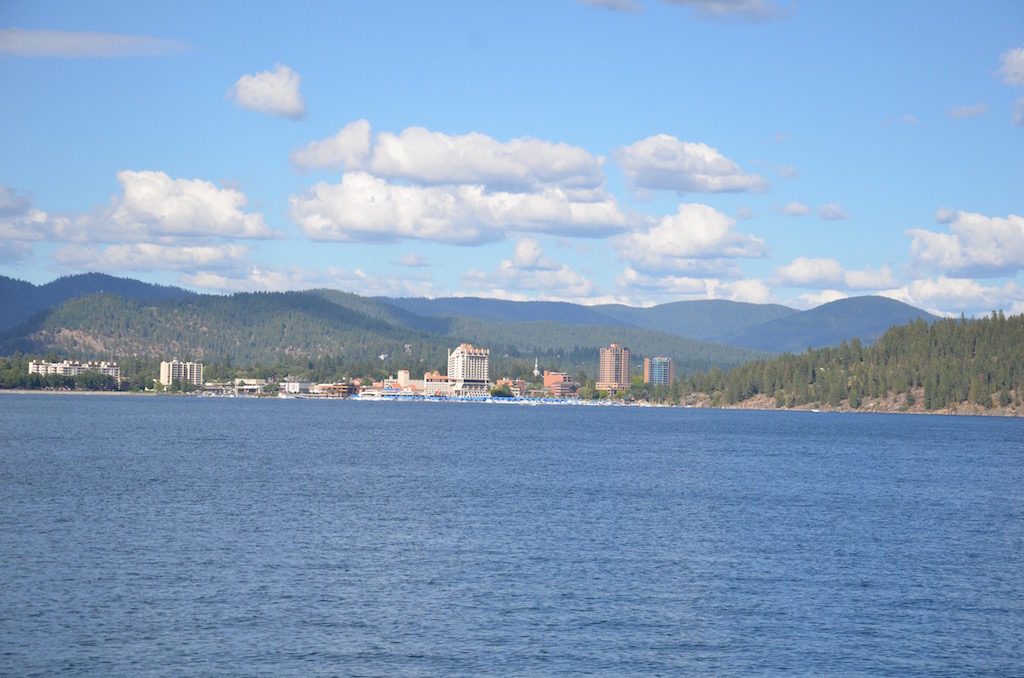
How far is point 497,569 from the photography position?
147 ft

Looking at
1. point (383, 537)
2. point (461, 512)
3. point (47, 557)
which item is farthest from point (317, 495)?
point (47, 557)

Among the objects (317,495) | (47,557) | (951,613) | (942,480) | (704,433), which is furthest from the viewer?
(704,433)

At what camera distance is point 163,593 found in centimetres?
3925

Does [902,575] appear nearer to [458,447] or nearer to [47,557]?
[47,557]

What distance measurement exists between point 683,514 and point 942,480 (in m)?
33.6

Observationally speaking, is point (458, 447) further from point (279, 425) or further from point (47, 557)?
point (47, 557)

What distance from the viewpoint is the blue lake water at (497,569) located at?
33375 millimetres

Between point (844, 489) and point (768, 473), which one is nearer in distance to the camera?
point (844, 489)

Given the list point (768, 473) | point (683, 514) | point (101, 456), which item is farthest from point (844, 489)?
point (101, 456)

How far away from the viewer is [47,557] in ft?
147

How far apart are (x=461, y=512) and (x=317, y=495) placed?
1028 cm

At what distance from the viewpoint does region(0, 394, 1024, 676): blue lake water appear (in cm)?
3338

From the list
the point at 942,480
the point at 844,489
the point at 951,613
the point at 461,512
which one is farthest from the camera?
the point at 942,480

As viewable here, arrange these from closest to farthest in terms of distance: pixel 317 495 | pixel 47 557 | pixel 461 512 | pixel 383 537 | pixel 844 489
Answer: pixel 47 557 < pixel 383 537 < pixel 461 512 < pixel 317 495 < pixel 844 489
